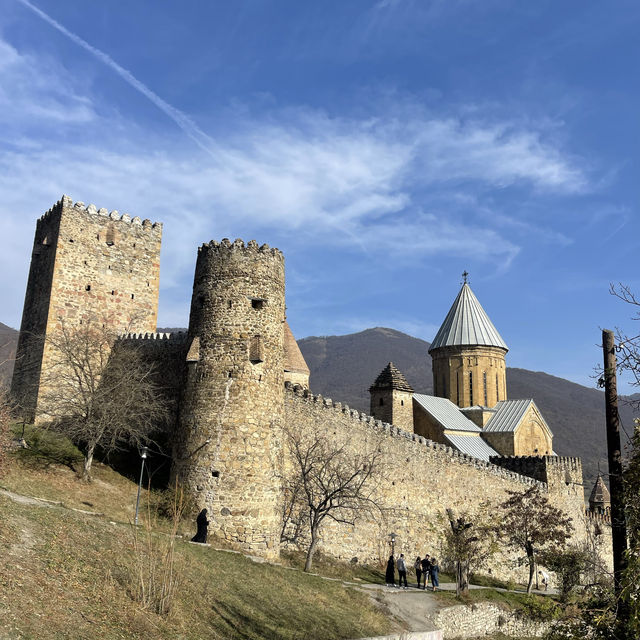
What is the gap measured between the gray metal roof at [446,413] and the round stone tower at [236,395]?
23.4 m

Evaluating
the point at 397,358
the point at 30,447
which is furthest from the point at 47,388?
the point at 397,358

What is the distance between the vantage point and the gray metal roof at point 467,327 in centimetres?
4694

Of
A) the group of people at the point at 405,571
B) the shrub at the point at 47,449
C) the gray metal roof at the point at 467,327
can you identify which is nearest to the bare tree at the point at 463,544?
the group of people at the point at 405,571

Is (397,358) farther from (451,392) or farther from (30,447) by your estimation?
(30,447)

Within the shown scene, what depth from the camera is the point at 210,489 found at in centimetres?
1750

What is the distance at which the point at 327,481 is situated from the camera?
22297 millimetres

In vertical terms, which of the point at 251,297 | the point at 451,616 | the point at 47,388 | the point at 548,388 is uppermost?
the point at 548,388

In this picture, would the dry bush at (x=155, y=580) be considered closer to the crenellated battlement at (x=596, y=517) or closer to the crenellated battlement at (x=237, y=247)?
the crenellated battlement at (x=237, y=247)

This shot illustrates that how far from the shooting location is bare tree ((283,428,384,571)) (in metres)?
20.6

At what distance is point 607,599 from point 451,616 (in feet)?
35.6

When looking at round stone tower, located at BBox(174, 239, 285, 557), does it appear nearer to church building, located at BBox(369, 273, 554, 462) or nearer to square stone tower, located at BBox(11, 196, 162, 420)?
square stone tower, located at BBox(11, 196, 162, 420)

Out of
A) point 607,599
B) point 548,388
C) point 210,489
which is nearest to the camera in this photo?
point 607,599

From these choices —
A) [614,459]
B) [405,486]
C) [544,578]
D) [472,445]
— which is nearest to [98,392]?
[405,486]

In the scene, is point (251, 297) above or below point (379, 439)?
above
